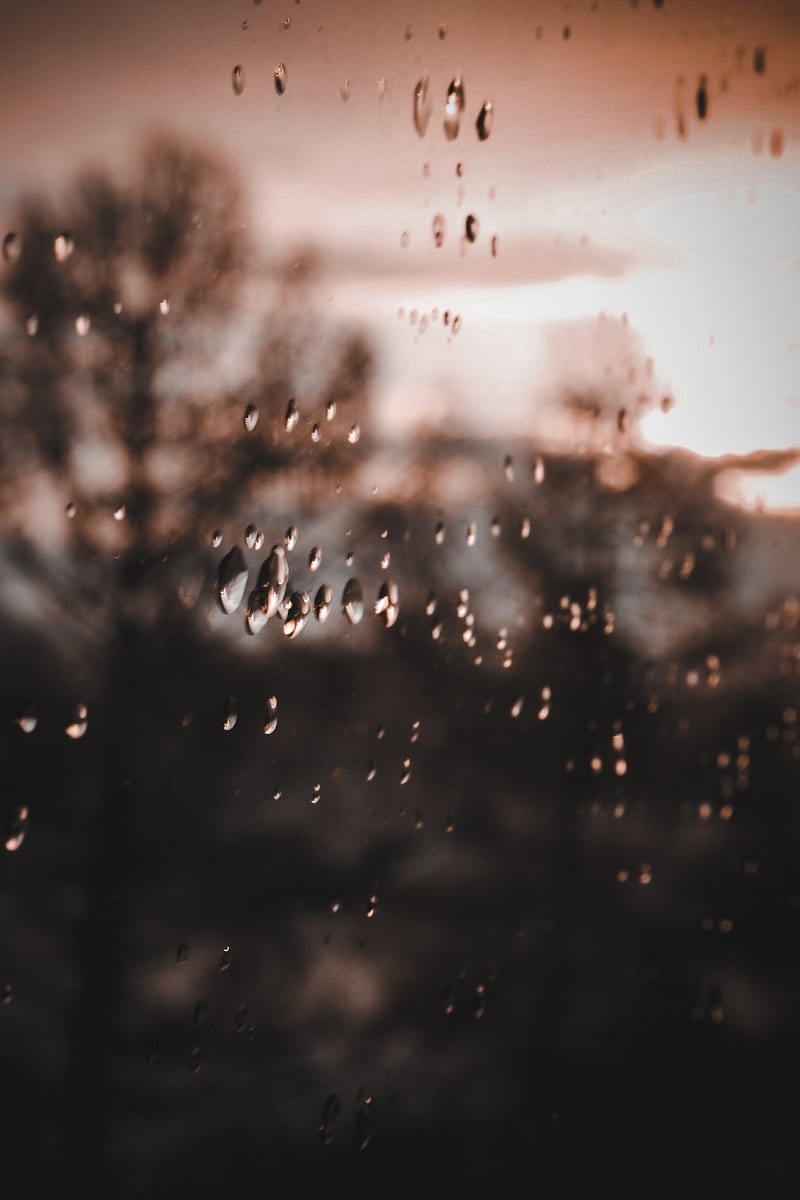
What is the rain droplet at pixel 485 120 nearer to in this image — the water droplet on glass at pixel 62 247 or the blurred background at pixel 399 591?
the blurred background at pixel 399 591

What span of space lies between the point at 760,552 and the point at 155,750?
939 mm

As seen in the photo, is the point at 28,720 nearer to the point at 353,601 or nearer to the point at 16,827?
the point at 16,827

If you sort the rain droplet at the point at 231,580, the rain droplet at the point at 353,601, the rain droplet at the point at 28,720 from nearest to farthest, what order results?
the rain droplet at the point at 28,720 < the rain droplet at the point at 231,580 < the rain droplet at the point at 353,601

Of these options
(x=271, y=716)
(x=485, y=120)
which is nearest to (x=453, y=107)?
(x=485, y=120)

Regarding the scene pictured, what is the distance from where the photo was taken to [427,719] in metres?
0.91

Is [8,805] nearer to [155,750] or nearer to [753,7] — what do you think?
[155,750]

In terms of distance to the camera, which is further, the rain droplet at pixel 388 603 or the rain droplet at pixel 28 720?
the rain droplet at pixel 388 603

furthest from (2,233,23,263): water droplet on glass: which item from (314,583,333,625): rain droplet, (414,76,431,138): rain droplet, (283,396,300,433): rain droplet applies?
(414,76,431,138): rain droplet

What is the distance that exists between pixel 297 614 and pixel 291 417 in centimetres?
17

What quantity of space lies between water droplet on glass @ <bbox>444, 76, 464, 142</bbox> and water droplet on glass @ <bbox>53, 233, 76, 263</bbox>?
45 cm

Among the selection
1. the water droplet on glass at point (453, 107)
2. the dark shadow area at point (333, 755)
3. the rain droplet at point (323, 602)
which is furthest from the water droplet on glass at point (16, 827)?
the water droplet on glass at point (453, 107)

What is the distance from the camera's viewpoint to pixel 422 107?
→ 0.89 meters

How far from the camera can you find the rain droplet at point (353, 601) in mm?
806

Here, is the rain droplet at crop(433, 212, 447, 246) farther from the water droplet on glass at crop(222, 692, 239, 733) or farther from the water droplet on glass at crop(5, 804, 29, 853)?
the water droplet on glass at crop(5, 804, 29, 853)
